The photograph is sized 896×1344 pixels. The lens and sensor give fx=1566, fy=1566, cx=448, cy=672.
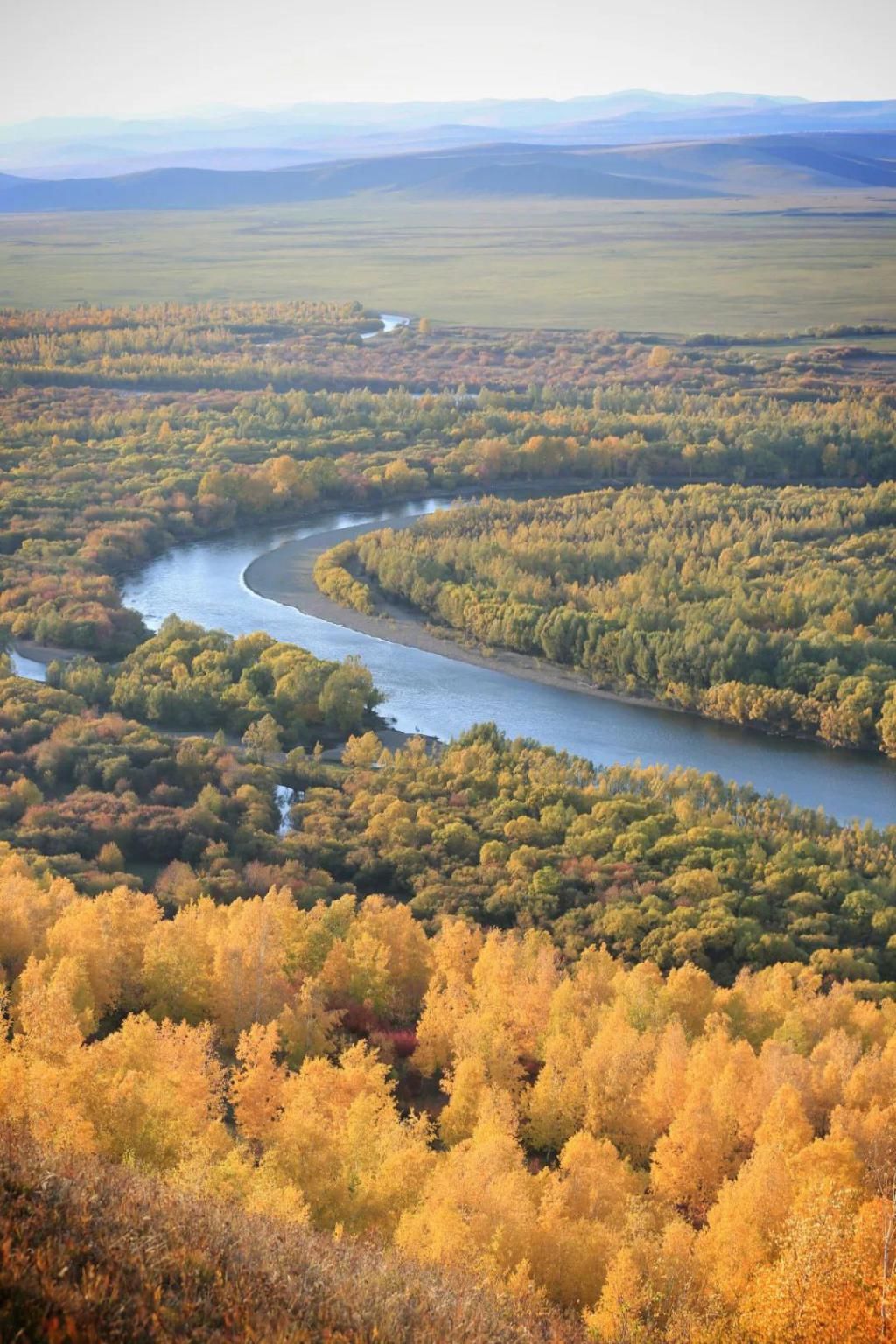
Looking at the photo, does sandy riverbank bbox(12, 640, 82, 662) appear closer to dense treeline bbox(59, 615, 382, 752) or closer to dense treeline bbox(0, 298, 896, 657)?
dense treeline bbox(0, 298, 896, 657)

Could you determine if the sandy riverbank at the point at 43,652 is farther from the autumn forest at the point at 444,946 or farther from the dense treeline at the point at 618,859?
the dense treeline at the point at 618,859

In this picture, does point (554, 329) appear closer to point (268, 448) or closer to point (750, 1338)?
→ point (268, 448)

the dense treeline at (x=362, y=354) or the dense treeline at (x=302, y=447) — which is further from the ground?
the dense treeline at (x=362, y=354)

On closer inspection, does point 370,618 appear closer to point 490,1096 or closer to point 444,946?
point 444,946

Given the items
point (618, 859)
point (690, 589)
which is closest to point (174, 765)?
point (618, 859)

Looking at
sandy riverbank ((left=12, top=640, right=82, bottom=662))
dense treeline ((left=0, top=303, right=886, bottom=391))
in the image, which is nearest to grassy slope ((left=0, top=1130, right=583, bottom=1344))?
sandy riverbank ((left=12, top=640, right=82, bottom=662))

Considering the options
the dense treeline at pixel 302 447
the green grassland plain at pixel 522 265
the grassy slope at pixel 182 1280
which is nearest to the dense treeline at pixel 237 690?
the dense treeline at pixel 302 447
